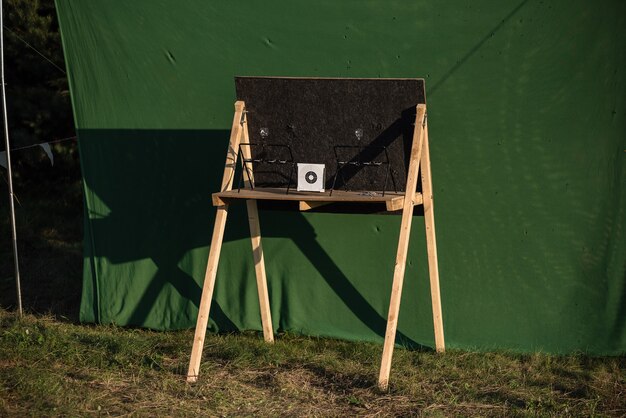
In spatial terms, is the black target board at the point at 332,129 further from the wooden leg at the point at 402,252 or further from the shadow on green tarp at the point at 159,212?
the shadow on green tarp at the point at 159,212

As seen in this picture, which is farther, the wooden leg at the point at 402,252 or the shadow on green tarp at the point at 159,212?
the shadow on green tarp at the point at 159,212

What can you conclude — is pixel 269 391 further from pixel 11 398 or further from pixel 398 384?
pixel 11 398

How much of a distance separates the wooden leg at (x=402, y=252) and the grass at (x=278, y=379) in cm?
12

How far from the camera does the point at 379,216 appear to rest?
5.27 metres

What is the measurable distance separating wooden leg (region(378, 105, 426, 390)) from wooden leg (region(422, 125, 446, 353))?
0.19 meters

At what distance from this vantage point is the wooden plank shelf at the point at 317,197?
448 centimetres

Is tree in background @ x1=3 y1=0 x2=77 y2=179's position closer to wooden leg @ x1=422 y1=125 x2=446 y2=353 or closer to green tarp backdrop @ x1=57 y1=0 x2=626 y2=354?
green tarp backdrop @ x1=57 y1=0 x2=626 y2=354

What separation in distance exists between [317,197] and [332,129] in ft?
1.45

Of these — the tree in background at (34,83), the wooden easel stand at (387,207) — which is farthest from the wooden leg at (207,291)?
the tree in background at (34,83)

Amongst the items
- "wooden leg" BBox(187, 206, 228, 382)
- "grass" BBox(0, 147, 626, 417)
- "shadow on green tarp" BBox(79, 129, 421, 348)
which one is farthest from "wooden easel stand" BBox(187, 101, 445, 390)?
"shadow on green tarp" BBox(79, 129, 421, 348)

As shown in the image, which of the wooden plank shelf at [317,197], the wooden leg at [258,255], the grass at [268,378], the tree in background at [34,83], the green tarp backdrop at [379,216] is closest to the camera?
the grass at [268,378]

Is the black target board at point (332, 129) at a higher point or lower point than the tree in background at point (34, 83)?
lower

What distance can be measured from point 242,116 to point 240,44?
67 cm

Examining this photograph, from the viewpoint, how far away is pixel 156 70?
18.0 ft
